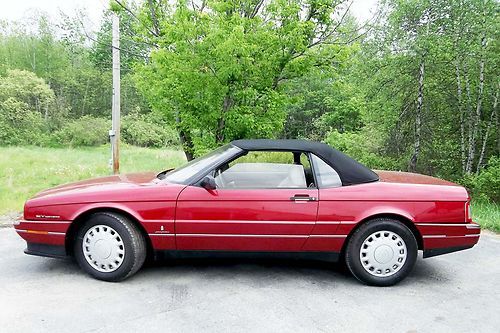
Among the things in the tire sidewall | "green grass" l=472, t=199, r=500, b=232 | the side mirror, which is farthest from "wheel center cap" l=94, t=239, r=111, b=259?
"green grass" l=472, t=199, r=500, b=232

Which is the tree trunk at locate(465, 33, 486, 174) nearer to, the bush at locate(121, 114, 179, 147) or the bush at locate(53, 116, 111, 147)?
the bush at locate(121, 114, 179, 147)

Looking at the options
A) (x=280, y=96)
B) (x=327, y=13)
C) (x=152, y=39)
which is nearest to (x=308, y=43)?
(x=327, y=13)

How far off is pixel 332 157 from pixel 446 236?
124 centimetres

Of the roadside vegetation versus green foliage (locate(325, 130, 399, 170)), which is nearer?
the roadside vegetation

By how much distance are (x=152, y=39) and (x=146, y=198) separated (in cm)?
822

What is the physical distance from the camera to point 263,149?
3602mm

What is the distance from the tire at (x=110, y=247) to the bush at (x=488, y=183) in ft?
28.0

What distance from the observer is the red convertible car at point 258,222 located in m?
3.42

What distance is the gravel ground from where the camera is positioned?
2.74 metres

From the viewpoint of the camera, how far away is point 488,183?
916cm

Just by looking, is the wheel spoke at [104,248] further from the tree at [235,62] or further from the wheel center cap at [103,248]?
the tree at [235,62]

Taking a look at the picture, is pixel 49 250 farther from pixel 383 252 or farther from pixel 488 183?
pixel 488 183

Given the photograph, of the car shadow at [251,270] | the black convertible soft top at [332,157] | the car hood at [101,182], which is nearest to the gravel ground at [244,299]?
the car shadow at [251,270]

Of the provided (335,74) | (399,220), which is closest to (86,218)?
(399,220)
